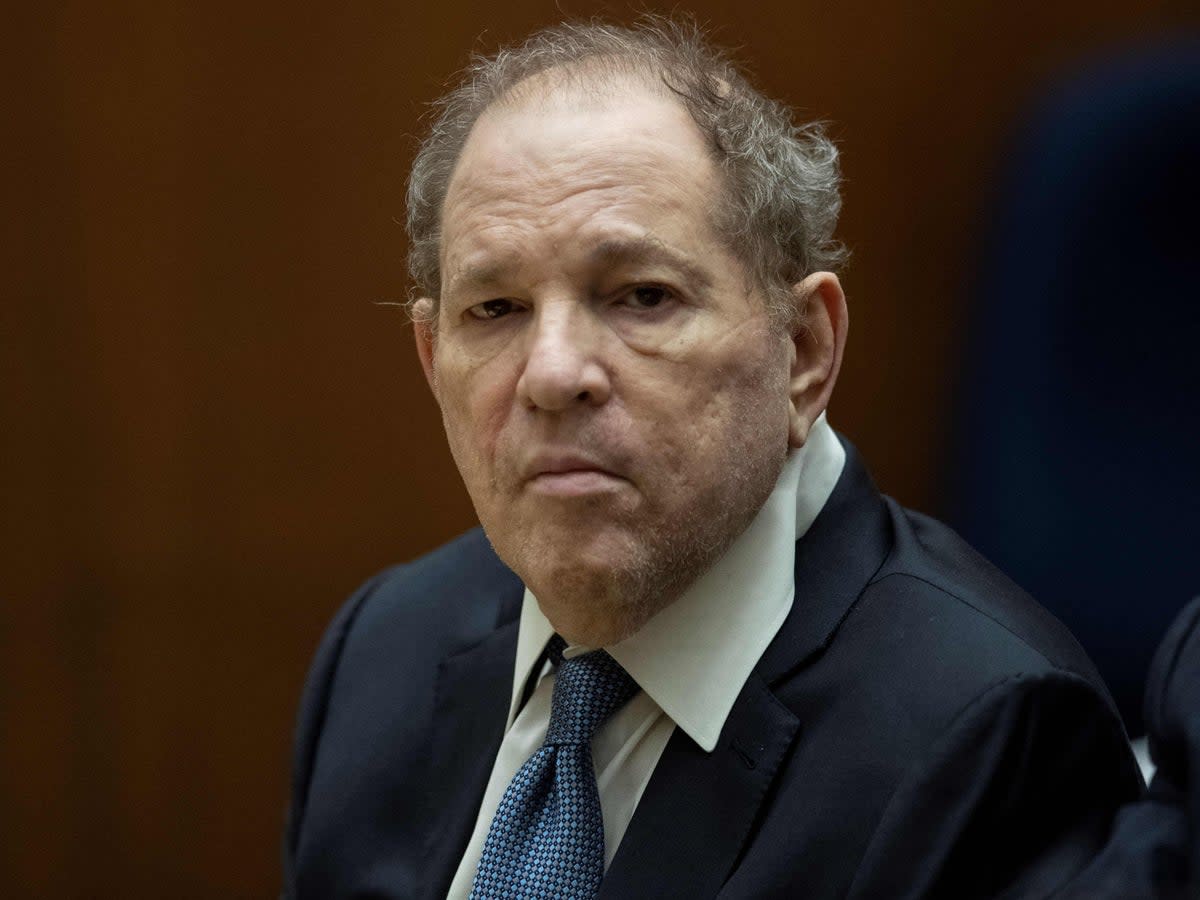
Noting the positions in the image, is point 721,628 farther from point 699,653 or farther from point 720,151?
point 720,151

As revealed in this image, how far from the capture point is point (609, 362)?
5.87 feet

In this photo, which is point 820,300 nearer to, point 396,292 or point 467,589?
point 467,589

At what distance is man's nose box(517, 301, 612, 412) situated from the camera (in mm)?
1757

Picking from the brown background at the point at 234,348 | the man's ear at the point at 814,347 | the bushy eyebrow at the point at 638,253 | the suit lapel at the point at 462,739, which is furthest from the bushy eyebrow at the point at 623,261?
the brown background at the point at 234,348

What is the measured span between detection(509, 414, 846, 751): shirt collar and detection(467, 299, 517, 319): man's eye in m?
0.39

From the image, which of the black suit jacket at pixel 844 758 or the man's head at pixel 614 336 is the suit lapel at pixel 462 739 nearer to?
the black suit jacket at pixel 844 758

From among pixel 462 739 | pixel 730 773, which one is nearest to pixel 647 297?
pixel 730 773

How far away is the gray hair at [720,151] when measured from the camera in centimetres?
190

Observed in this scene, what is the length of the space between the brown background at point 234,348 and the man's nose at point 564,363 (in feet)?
5.98

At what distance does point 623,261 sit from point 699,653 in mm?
471

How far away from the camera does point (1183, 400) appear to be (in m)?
3.12

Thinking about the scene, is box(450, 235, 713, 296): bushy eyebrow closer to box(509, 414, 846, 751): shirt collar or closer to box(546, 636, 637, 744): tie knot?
box(509, 414, 846, 751): shirt collar

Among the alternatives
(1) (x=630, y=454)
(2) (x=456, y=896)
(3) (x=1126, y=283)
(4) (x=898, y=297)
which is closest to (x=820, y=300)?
(1) (x=630, y=454)

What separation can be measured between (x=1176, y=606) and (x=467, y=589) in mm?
1503
